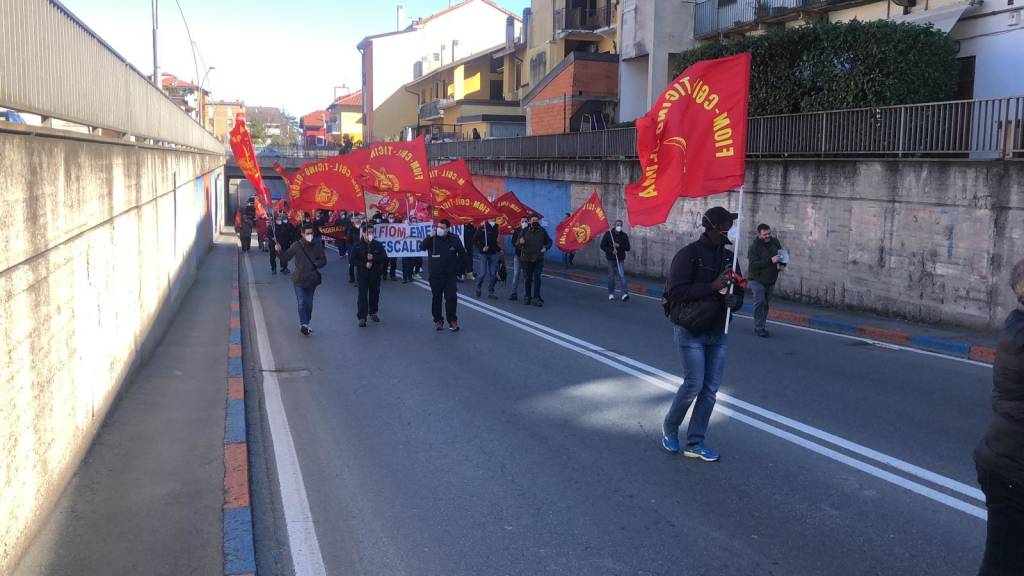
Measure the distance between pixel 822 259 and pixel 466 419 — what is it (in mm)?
10969

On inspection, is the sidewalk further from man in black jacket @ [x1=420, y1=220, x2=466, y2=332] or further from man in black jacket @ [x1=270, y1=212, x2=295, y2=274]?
man in black jacket @ [x1=270, y1=212, x2=295, y2=274]

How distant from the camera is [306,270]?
45.1ft

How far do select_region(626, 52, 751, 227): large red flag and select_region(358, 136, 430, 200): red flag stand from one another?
1042 centimetres

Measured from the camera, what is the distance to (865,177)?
16016mm

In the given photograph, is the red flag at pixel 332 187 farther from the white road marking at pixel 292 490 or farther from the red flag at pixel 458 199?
the white road marking at pixel 292 490

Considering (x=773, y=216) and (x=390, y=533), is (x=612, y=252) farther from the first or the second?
(x=390, y=533)

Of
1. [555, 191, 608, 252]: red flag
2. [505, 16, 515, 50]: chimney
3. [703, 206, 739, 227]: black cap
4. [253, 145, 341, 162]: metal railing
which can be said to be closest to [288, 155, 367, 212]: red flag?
[555, 191, 608, 252]: red flag

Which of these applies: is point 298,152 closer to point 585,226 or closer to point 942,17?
point 585,226

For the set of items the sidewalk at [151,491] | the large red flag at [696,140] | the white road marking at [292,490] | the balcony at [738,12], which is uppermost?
the balcony at [738,12]

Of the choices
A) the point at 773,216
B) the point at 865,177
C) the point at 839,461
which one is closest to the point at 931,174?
the point at 865,177

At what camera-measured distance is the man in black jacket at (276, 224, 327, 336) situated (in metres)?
13.7

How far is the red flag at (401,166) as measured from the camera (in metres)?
18.9

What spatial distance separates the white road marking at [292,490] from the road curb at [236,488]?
0.24 m

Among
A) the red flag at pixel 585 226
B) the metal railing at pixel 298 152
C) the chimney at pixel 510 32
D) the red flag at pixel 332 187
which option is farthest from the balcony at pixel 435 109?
the red flag at pixel 585 226
